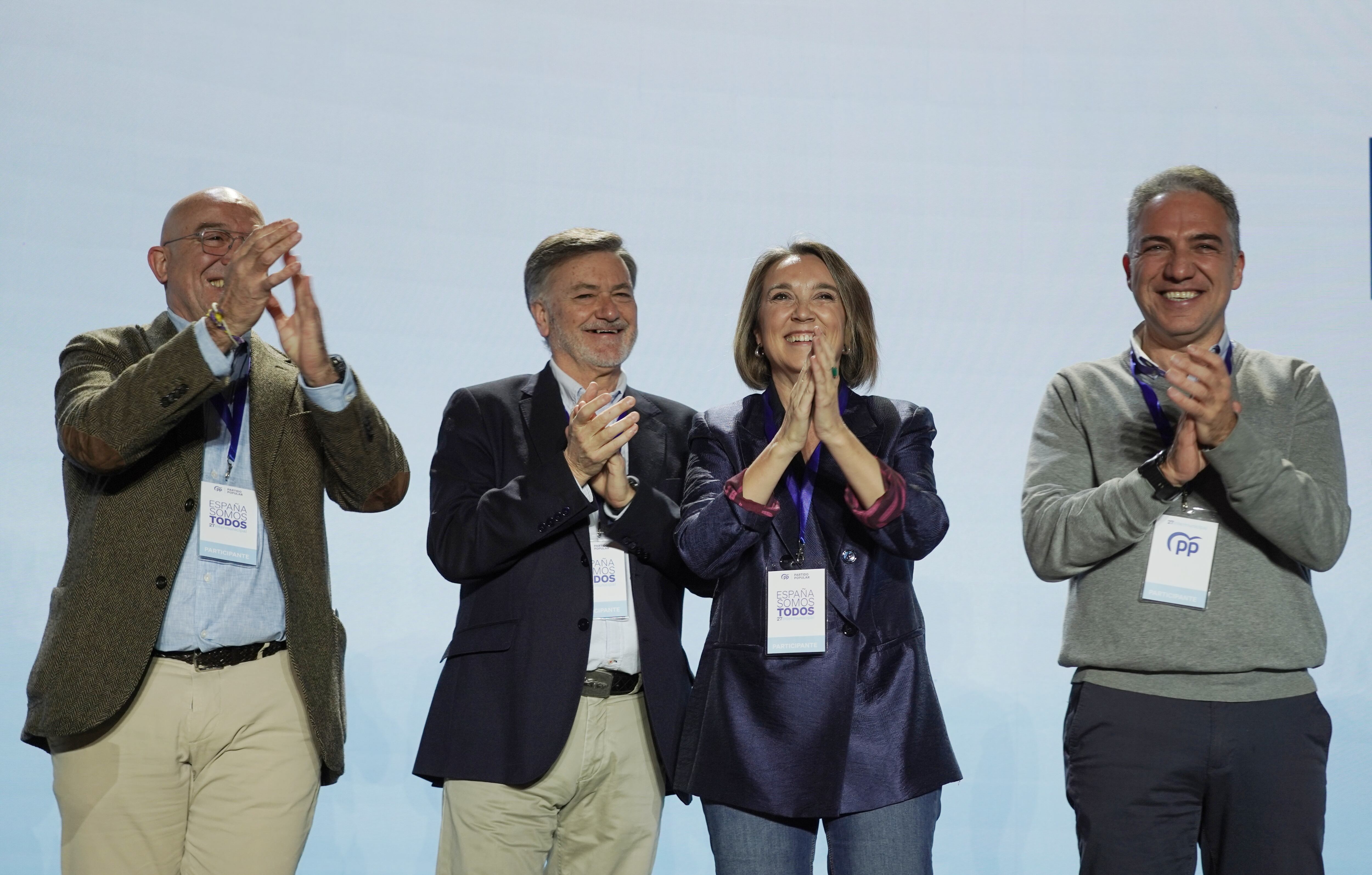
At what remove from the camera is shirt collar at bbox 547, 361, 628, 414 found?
279cm

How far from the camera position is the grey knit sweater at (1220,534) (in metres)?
2.27

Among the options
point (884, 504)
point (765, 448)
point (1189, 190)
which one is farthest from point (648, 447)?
point (1189, 190)

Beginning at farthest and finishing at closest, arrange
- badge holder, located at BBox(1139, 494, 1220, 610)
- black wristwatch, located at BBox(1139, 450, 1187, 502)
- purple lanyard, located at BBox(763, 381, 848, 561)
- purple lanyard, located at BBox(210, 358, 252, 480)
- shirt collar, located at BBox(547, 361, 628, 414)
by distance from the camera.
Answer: shirt collar, located at BBox(547, 361, 628, 414), purple lanyard, located at BBox(210, 358, 252, 480), purple lanyard, located at BBox(763, 381, 848, 561), badge holder, located at BBox(1139, 494, 1220, 610), black wristwatch, located at BBox(1139, 450, 1187, 502)

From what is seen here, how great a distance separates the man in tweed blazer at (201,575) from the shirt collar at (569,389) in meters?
0.39

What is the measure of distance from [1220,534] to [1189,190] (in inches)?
28.8

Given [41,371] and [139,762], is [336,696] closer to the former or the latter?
[139,762]

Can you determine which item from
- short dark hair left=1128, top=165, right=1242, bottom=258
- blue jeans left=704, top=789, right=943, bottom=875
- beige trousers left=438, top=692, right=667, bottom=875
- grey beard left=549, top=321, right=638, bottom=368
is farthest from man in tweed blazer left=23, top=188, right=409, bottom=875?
short dark hair left=1128, top=165, right=1242, bottom=258

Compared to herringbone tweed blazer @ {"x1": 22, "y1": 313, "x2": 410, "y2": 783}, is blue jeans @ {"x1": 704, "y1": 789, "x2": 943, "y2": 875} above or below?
below

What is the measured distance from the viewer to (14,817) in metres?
4.14

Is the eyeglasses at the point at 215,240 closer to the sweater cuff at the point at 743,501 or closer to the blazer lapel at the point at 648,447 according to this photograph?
the blazer lapel at the point at 648,447

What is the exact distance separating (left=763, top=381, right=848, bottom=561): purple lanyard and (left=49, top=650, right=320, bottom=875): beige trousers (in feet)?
3.67

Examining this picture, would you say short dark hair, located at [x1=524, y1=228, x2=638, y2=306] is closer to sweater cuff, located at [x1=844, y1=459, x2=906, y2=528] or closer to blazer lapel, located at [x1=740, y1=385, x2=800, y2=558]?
blazer lapel, located at [x1=740, y1=385, x2=800, y2=558]

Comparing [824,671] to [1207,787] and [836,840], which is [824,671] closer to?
[836,840]

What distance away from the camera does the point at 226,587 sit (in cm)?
248
